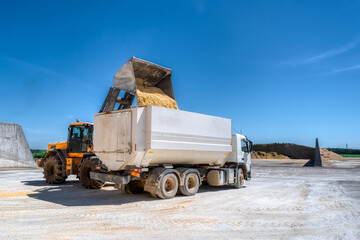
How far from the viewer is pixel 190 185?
35.7 feet

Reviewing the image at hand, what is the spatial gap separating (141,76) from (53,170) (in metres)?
6.63

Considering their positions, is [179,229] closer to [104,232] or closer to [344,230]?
[104,232]

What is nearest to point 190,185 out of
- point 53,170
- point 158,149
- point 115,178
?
point 158,149

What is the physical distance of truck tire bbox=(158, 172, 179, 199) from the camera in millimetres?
9547

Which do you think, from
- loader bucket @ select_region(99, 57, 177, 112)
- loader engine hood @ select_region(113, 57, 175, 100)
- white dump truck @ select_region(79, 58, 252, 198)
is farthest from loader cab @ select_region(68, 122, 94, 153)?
loader engine hood @ select_region(113, 57, 175, 100)

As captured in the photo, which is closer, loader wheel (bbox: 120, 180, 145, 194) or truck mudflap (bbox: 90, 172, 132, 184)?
truck mudflap (bbox: 90, 172, 132, 184)

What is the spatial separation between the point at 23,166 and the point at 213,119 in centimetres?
2405

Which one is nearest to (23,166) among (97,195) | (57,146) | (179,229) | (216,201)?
(57,146)

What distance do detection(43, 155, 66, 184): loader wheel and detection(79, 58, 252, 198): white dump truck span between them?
4.99 ft

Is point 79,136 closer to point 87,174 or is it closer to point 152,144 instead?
point 87,174

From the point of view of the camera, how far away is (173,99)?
11984 mm

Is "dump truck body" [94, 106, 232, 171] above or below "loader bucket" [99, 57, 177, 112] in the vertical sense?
below

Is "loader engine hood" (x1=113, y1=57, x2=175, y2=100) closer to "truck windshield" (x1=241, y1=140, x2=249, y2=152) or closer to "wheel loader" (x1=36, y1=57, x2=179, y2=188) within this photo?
"wheel loader" (x1=36, y1=57, x2=179, y2=188)

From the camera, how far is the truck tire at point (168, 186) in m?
9.55
